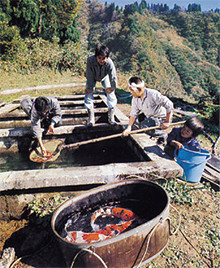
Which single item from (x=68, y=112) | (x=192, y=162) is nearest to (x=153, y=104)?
(x=192, y=162)

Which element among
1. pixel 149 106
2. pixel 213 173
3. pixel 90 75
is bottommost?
pixel 213 173

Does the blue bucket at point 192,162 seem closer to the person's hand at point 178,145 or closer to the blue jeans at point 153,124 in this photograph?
the person's hand at point 178,145

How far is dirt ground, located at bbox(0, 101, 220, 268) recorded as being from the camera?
79.2 inches

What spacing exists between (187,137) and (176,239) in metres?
1.57

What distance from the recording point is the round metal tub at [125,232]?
1.63 metres

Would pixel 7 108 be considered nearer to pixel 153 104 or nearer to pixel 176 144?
pixel 153 104

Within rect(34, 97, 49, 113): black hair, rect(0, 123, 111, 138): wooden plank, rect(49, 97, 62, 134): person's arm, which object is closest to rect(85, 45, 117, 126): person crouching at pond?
rect(0, 123, 111, 138): wooden plank

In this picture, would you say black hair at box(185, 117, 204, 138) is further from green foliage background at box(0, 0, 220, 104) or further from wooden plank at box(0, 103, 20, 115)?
wooden plank at box(0, 103, 20, 115)

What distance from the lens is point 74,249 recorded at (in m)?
1.61

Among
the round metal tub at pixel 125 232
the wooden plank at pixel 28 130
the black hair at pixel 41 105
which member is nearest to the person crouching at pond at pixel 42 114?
the black hair at pixel 41 105

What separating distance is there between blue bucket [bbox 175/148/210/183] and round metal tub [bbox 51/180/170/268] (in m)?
0.93

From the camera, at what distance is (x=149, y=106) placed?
11.6 feet

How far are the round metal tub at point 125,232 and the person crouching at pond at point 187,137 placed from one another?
105cm

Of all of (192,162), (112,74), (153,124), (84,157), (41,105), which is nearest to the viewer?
(192,162)
